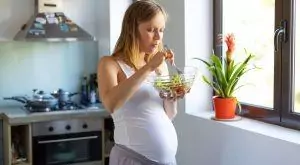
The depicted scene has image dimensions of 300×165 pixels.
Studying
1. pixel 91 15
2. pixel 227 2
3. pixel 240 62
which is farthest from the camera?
pixel 91 15

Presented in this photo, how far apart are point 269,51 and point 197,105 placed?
0.65 m

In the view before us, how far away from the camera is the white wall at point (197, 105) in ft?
7.84

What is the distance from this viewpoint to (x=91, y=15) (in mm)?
3764

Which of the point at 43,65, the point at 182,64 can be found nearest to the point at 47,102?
the point at 43,65

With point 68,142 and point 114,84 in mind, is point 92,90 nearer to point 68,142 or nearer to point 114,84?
point 68,142

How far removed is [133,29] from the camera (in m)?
1.60

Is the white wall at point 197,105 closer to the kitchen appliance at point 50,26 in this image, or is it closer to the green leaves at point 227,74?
the green leaves at point 227,74

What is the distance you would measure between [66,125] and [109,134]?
0.47m

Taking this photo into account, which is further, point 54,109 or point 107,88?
point 54,109

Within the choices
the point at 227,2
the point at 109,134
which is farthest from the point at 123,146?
the point at 109,134

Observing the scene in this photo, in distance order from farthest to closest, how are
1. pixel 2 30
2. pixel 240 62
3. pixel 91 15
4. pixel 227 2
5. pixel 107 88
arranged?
pixel 91 15, pixel 2 30, pixel 227 2, pixel 240 62, pixel 107 88

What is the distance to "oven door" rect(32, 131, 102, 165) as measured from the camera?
3.12 metres

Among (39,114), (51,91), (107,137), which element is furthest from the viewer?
(51,91)

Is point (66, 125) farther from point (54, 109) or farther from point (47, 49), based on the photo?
point (47, 49)
